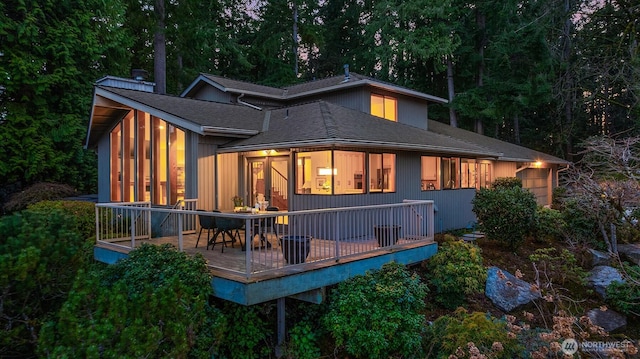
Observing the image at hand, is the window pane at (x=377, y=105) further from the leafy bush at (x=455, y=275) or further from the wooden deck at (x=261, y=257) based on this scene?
the leafy bush at (x=455, y=275)

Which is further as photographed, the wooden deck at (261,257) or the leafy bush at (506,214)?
the leafy bush at (506,214)

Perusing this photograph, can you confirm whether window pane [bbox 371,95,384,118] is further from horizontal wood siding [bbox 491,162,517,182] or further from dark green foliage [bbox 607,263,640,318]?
dark green foliage [bbox 607,263,640,318]

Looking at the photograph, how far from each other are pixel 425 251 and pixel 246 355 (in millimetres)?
4443

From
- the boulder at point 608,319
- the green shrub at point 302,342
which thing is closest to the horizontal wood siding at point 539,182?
the boulder at point 608,319

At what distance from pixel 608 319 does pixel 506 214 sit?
317 centimetres

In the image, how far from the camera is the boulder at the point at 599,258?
10320 millimetres

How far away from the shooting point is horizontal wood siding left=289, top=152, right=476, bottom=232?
31.3ft

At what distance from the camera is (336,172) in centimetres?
944

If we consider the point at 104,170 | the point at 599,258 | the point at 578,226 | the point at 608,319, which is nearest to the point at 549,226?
the point at 578,226

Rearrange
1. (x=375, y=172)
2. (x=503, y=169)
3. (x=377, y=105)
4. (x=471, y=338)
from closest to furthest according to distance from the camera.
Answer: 1. (x=471, y=338)
2. (x=375, y=172)
3. (x=377, y=105)
4. (x=503, y=169)

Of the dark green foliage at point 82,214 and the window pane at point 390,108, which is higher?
the window pane at point 390,108

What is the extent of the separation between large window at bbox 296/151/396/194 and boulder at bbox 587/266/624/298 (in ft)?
19.1

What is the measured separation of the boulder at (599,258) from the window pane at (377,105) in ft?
24.9

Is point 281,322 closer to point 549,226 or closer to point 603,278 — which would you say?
point 603,278
